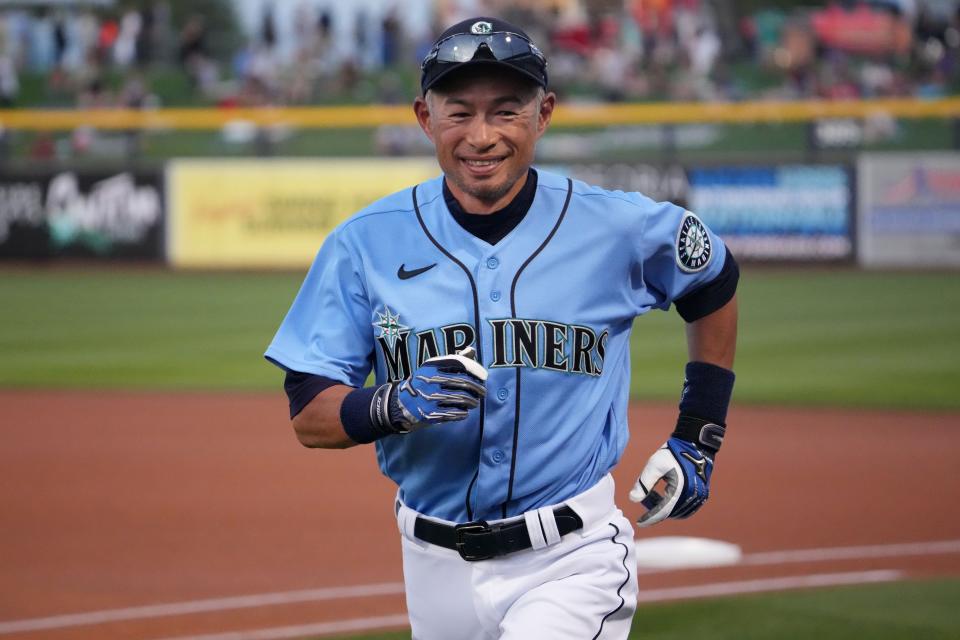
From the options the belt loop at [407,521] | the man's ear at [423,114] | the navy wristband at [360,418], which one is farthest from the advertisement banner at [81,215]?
the navy wristband at [360,418]

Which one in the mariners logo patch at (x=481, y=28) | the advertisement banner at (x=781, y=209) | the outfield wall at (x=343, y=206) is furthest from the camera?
the advertisement banner at (x=781, y=209)

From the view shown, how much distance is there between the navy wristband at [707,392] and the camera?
10.3 ft

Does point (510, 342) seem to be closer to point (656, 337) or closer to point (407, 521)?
point (407, 521)

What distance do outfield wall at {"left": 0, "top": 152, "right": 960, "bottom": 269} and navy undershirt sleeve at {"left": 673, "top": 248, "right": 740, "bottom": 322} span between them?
16.5 m

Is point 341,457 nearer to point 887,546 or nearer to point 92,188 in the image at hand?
point 887,546

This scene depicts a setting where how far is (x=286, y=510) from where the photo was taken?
23.6 ft

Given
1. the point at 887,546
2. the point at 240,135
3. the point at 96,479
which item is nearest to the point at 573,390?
the point at 887,546

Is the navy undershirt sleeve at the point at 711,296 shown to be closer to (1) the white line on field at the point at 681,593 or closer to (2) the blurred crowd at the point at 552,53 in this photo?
(1) the white line on field at the point at 681,593

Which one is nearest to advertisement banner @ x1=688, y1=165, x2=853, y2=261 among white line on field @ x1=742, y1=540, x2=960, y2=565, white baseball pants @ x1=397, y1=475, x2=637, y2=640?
white line on field @ x1=742, y1=540, x2=960, y2=565

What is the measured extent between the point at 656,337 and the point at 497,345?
438 inches

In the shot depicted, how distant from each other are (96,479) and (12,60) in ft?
68.6

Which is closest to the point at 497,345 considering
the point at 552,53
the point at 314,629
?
the point at 314,629

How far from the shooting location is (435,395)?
8.40 ft

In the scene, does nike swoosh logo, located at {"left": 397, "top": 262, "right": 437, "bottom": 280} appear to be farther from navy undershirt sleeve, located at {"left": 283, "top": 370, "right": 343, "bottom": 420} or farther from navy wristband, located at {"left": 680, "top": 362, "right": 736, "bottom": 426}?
navy wristband, located at {"left": 680, "top": 362, "right": 736, "bottom": 426}
